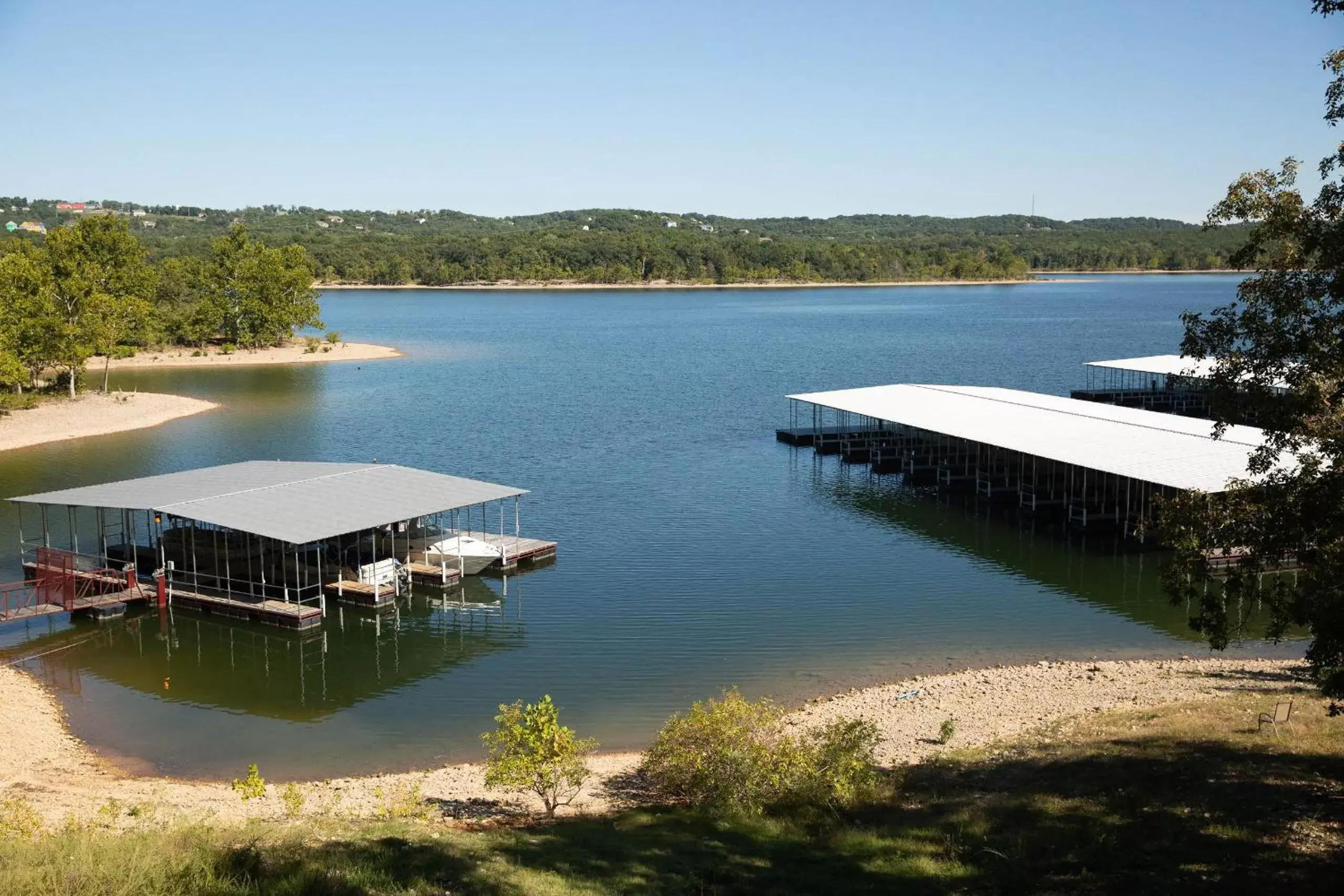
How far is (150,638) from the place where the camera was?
96.1 ft

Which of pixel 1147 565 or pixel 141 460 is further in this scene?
pixel 141 460

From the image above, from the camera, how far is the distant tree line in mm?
65188

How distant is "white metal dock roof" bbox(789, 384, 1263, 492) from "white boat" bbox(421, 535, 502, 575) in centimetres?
1867

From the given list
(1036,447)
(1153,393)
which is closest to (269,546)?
(1036,447)

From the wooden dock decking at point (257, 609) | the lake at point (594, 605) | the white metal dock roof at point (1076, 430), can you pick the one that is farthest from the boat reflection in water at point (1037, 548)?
the wooden dock decking at point (257, 609)

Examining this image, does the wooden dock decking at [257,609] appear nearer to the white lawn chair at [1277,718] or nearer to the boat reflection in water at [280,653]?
the boat reflection in water at [280,653]

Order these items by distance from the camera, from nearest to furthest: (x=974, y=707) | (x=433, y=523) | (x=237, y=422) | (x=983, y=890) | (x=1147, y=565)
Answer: (x=983, y=890)
(x=974, y=707)
(x=1147, y=565)
(x=433, y=523)
(x=237, y=422)

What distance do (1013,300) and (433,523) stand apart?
15844 cm

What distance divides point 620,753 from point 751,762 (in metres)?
5.33

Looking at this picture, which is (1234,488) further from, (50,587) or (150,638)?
(50,587)

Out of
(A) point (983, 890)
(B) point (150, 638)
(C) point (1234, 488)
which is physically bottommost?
(B) point (150, 638)

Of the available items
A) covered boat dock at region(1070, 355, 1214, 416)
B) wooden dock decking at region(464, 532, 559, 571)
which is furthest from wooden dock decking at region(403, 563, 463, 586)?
covered boat dock at region(1070, 355, 1214, 416)

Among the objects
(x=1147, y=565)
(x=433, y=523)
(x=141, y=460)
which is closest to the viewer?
(x=1147, y=565)

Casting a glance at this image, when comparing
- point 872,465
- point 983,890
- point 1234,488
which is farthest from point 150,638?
point 872,465
